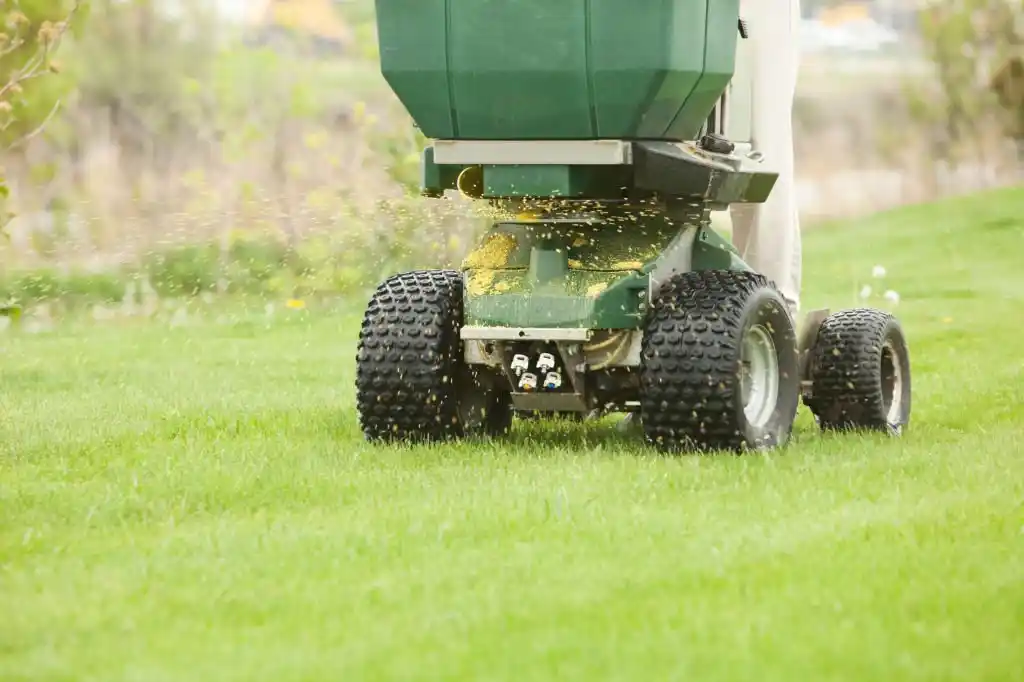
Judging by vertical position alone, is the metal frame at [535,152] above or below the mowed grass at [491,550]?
above

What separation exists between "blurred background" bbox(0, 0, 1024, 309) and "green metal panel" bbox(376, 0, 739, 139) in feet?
13.8

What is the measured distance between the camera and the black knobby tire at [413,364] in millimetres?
5406

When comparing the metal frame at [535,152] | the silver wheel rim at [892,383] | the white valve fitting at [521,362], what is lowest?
the silver wheel rim at [892,383]

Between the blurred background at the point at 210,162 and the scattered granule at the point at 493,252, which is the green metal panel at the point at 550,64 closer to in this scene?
the scattered granule at the point at 493,252

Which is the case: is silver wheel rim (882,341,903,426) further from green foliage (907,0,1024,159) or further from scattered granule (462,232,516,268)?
green foliage (907,0,1024,159)

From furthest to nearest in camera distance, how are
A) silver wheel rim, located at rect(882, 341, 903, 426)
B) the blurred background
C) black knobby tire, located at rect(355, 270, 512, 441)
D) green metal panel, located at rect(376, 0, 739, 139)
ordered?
the blurred background < silver wheel rim, located at rect(882, 341, 903, 426) < black knobby tire, located at rect(355, 270, 512, 441) < green metal panel, located at rect(376, 0, 739, 139)

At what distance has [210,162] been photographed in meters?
11.5

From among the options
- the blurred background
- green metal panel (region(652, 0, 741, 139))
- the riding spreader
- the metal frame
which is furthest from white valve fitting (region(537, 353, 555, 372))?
the blurred background

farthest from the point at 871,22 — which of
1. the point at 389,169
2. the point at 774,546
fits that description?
the point at 774,546

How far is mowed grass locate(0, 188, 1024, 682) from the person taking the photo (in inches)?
125

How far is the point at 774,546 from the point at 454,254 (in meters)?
6.80

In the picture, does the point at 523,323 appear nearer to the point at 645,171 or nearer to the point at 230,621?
the point at 645,171

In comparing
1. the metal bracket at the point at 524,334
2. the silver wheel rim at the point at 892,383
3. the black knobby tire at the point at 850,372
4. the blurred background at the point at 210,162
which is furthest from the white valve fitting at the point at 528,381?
the blurred background at the point at 210,162

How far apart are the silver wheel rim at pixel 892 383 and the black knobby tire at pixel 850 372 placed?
8 centimetres
